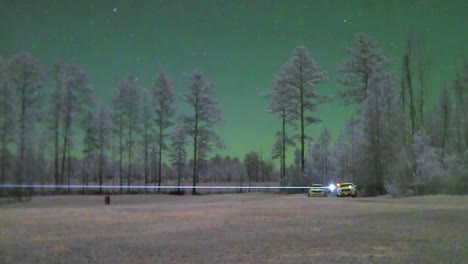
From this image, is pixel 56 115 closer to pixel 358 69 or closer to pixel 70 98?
pixel 70 98

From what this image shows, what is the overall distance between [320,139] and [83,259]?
1474cm

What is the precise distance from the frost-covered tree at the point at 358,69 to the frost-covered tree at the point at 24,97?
57.8ft

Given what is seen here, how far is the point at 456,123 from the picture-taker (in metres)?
19.9

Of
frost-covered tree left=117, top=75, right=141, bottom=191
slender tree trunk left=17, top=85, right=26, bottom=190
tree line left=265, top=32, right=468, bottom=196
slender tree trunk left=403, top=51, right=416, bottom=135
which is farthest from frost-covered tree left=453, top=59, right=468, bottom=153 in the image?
slender tree trunk left=17, top=85, right=26, bottom=190

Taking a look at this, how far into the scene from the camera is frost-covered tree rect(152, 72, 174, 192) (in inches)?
497

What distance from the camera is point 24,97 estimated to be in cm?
699

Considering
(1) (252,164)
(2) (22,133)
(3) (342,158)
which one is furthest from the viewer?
(1) (252,164)

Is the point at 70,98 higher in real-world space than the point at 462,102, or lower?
lower

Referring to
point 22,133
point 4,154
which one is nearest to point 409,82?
point 22,133

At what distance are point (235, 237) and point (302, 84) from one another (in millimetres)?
13621

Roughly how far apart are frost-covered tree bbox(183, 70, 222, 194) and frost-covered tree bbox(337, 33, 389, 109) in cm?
692

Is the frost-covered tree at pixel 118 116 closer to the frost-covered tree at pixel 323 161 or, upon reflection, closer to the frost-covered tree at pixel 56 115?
the frost-covered tree at pixel 56 115

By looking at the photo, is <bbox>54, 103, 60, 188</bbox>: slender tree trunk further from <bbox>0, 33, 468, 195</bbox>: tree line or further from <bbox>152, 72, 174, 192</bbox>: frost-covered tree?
<bbox>152, 72, 174, 192</bbox>: frost-covered tree

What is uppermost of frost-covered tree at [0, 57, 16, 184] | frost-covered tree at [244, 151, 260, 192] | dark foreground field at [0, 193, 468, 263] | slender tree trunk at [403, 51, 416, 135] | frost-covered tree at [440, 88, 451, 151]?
slender tree trunk at [403, 51, 416, 135]
